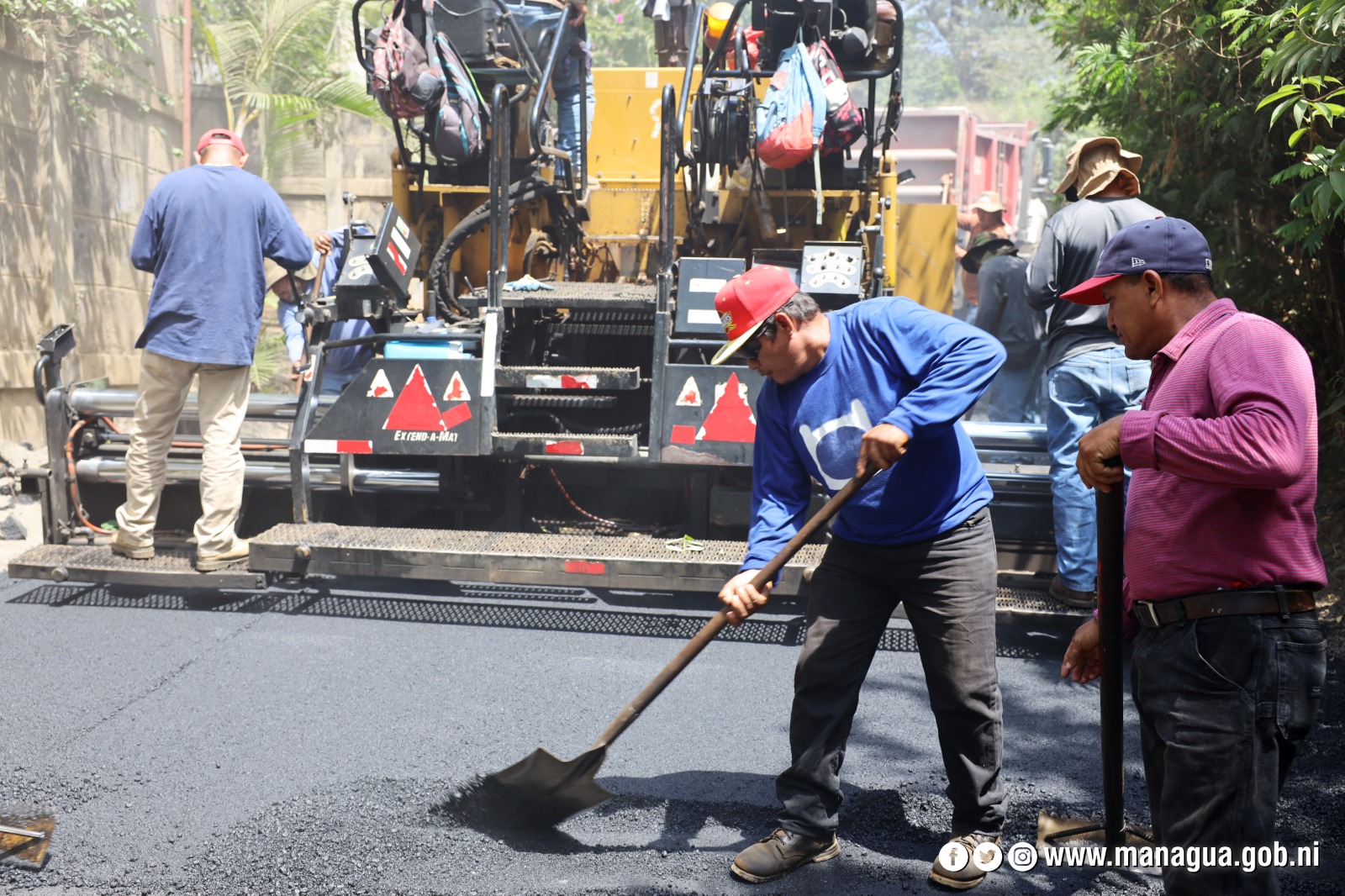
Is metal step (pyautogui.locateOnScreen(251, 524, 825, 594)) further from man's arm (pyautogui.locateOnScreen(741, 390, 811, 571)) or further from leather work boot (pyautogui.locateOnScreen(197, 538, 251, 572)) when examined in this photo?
man's arm (pyautogui.locateOnScreen(741, 390, 811, 571))

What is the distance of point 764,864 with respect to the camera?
2.80 meters

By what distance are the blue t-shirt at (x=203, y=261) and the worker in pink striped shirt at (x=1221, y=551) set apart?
12.4 feet

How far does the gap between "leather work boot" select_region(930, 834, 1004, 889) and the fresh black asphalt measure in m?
0.04

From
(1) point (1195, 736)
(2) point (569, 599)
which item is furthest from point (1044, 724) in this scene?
(2) point (569, 599)

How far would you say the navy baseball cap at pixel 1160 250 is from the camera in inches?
84.7

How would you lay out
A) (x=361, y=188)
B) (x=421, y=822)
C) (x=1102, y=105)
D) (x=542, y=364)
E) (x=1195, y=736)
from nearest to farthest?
(x=1195, y=736) < (x=421, y=822) < (x=542, y=364) < (x=1102, y=105) < (x=361, y=188)

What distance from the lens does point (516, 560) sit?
4.56 m

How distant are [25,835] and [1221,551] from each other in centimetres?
279

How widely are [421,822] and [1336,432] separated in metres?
4.44

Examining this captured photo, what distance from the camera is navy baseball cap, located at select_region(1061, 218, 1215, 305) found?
2150 mm

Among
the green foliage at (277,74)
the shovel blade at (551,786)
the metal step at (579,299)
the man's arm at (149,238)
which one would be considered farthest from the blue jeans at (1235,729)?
the green foliage at (277,74)

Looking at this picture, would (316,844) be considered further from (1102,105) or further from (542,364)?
(1102,105)

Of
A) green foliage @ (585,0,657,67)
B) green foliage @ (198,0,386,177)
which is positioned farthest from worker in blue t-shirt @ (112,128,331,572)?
green foliage @ (585,0,657,67)

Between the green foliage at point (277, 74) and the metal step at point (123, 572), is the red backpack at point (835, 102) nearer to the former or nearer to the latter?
the metal step at point (123, 572)
